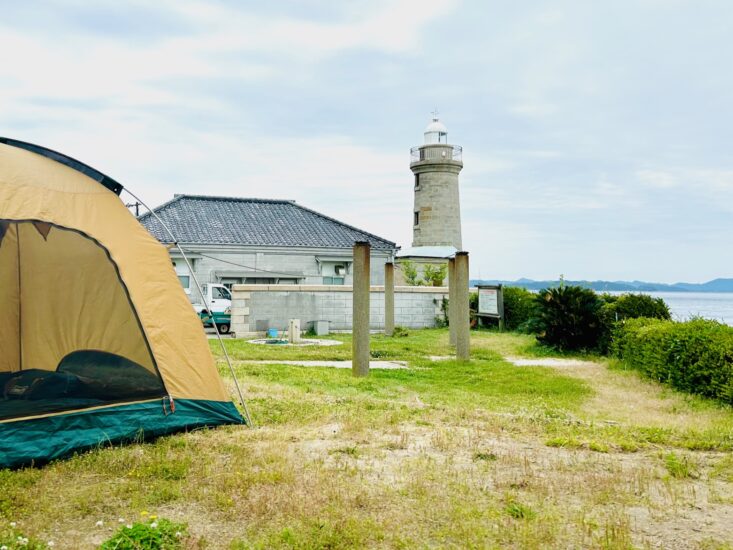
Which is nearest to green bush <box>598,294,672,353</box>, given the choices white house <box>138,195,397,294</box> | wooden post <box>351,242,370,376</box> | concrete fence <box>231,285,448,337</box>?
wooden post <box>351,242,370,376</box>

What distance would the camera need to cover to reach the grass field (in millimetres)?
4000

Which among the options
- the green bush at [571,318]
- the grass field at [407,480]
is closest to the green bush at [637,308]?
the green bush at [571,318]

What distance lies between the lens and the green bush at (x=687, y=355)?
28.3ft

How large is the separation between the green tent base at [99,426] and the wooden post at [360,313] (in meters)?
4.29

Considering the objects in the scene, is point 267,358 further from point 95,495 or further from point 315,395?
point 95,495

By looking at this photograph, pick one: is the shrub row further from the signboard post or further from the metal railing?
the metal railing

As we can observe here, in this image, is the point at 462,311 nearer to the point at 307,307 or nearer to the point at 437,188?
the point at 307,307

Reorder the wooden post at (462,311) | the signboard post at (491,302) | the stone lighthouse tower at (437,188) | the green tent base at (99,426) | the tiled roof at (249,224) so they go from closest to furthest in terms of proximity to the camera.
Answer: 1. the green tent base at (99,426)
2. the wooden post at (462,311)
3. the signboard post at (491,302)
4. the tiled roof at (249,224)
5. the stone lighthouse tower at (437,188)

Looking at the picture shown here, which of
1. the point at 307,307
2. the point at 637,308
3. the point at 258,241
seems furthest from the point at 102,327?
the point at 258,241

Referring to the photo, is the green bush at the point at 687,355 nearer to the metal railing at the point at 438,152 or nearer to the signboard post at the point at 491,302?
the signboard post at the point at 491,302

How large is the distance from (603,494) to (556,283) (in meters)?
11.6

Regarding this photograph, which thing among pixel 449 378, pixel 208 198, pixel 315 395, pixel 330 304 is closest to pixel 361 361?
pixel 449 378

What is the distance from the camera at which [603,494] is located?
15.4ft

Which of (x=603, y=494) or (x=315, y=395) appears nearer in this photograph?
(x=603, y=494)
